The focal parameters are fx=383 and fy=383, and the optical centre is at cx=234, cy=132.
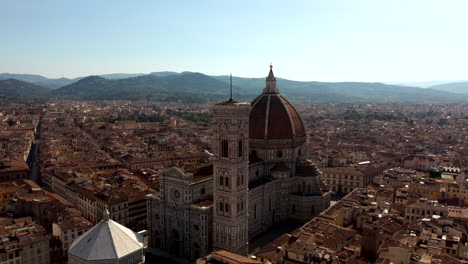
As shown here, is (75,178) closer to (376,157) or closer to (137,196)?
(137,196)

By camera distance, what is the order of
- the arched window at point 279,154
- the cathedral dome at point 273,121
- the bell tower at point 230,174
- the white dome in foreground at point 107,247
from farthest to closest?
1. the arched window at point 279,154
2. the cathedral dome at point 273,121
3. the bell tower at point 230,174
4. the white dome in foreground at point 107,247

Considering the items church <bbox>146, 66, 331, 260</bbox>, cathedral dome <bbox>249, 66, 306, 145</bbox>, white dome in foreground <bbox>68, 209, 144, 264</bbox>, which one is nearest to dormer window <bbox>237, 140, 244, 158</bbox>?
church <bbox>146, 66, 331, 260</bbox>

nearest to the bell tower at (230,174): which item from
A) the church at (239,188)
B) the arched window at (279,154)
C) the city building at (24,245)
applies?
the church at (239,188)

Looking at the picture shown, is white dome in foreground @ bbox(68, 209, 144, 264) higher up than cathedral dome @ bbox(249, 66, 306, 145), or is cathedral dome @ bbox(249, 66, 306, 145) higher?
cathedral dome @ bbox(249, 66, 306, 145)

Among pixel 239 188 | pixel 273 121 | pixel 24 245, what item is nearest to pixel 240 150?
pixel 239 188

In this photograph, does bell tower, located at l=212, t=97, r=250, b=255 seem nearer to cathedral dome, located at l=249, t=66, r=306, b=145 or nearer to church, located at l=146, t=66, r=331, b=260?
church, located at l=146, t=66, r=331, b=260

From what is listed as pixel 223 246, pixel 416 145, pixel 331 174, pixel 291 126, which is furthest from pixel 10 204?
pixel 416 145

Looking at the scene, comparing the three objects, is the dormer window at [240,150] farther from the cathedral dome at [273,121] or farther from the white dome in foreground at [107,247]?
the white dome in foreground at [107,247]

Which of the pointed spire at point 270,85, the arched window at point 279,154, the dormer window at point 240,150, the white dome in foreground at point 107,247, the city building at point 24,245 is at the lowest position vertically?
the city building at point 24,245
